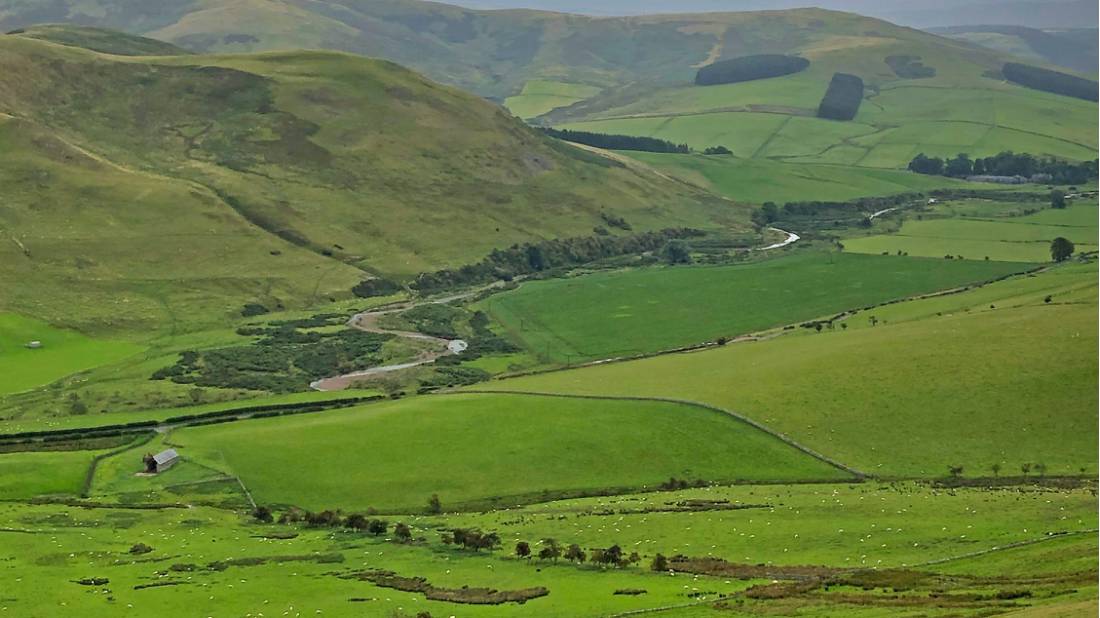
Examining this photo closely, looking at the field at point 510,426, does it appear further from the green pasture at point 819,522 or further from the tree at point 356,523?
the green pasture at point 819,522

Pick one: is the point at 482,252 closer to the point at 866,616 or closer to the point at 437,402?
the point at 437,402

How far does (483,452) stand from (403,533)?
66.4 ft

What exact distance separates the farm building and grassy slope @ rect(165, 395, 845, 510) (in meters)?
1.73

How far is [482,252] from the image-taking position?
197 metres

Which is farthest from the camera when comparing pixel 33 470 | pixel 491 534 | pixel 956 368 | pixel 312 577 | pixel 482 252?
pixel 482 252

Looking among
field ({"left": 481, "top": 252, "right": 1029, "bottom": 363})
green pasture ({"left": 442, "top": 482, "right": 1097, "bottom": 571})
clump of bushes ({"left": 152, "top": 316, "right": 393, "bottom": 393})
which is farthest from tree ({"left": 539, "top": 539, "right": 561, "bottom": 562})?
field ({"left": 481, "top": 252, "right": 1029, "bottom": 363})

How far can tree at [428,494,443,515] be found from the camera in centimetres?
8581

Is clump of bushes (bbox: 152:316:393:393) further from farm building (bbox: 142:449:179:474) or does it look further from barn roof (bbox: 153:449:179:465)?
farm building (bbox: 142:449:179:474)

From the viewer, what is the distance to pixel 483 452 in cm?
9581

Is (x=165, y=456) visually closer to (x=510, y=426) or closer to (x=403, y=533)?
(x=510, y=426)

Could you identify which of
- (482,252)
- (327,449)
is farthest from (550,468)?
(482,252)

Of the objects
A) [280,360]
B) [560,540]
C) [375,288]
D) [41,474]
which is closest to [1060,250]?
[375,288]

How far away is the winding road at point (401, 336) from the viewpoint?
12938 cm

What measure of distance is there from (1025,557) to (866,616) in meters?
13.4
